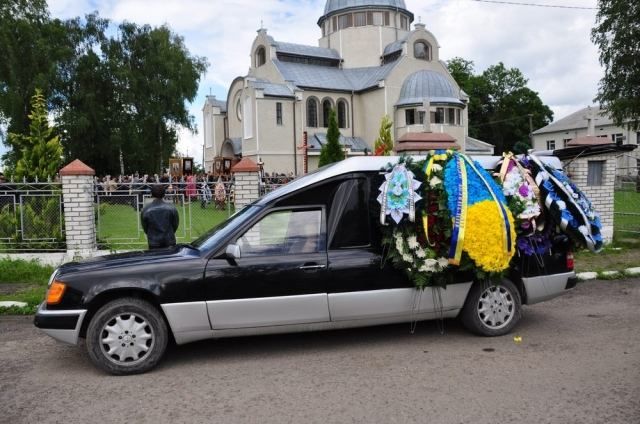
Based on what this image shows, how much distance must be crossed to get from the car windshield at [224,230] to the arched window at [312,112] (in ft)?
118

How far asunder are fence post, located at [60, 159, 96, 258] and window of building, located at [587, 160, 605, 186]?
1044 cm

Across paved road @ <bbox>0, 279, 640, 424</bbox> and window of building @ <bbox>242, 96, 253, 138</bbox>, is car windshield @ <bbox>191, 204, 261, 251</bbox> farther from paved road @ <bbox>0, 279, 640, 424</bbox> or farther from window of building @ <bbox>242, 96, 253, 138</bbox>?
window of building @ <bbox>242, 96, 253, 138</bbox>

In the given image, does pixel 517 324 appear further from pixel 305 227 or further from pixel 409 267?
pixel 305 227

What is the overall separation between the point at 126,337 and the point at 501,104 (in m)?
70.5

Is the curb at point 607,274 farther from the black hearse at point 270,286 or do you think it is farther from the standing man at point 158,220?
the standing man at point 158,220

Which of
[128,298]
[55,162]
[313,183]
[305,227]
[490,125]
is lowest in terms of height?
[128,298]

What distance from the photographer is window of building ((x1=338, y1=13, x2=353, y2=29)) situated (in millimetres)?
45344

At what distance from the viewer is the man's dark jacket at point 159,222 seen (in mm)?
6910

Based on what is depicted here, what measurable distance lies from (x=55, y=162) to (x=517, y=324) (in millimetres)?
10810

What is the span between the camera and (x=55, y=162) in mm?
12477

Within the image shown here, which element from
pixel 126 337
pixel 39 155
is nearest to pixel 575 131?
pixel 39 155

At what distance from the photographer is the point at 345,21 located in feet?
149

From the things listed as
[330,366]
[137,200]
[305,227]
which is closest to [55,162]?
[137,200]

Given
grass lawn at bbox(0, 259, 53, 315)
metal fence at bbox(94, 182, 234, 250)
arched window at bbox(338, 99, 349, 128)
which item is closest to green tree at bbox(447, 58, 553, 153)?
arched window at bbox(338, 99, 349, 128)
